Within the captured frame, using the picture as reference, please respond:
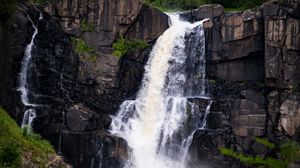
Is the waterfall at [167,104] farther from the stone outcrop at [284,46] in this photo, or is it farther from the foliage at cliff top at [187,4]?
the foliage at cliff top at [187,4]

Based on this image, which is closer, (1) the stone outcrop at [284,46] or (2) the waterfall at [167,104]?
(2) the waterfall at [167,104]

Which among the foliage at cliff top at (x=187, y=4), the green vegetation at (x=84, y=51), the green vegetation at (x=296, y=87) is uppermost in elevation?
the foliage at cliff top at (x=187, y=4)

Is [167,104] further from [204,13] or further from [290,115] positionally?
[290,115]

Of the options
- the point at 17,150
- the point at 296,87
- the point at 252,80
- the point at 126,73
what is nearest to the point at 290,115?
the point at 296,87

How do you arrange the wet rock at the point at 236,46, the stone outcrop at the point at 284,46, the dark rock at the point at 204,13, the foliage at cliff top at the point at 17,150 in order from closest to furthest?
the foliage at cliff top at the point at 17,150 < the stone outcrop at the point at 284,46 < the wet rock at the point at 236,46 < the dark rock at the point at 204,13

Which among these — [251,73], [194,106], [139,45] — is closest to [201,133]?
[194,106]

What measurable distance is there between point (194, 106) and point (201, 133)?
5.79 ft

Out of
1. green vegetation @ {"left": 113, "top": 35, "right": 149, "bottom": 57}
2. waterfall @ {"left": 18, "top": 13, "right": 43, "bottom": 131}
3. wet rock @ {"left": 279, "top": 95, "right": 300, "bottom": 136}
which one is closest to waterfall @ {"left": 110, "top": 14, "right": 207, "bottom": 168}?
green vegetation @ {"left": 113, "top": 35, "right": 149, "bottom": 57}

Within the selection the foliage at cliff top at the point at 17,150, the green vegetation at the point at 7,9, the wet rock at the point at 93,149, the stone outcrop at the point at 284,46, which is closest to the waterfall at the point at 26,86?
the wet rock at the point at 93,149

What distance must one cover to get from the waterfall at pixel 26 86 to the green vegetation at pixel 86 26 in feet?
9.25

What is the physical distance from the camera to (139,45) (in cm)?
3153

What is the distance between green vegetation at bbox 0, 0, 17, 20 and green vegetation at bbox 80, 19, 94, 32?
536 centimetres

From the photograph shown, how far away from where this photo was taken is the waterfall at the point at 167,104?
1102 inches

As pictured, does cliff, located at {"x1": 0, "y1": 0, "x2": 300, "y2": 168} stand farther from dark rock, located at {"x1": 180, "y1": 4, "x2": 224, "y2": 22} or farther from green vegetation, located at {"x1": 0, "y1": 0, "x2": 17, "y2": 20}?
green vegetation, located at {"x1": 0, "y1": 0, "x2": 17, "y2": 20}
